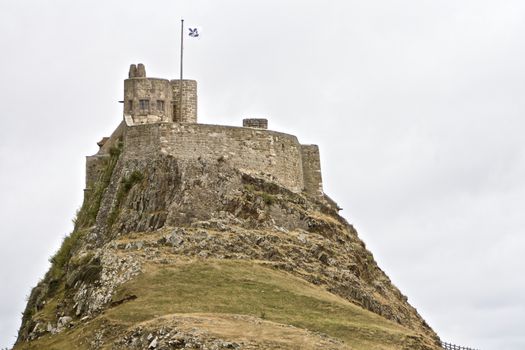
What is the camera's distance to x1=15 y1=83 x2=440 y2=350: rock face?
266 ft

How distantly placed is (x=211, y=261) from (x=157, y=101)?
55.0 ft

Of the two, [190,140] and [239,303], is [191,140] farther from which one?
[239,303]

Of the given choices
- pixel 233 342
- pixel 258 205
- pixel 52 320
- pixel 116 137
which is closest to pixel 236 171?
pixel 258 205

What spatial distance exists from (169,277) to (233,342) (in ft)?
40.2

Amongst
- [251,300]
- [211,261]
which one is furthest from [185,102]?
[251,300]

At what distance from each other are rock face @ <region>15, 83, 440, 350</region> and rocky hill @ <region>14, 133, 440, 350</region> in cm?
9

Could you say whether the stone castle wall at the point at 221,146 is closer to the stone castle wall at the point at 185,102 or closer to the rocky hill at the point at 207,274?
the rocky hill at the point at 207,274

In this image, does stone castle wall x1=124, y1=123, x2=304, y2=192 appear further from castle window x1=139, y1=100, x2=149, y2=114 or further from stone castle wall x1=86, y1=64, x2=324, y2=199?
castle window x1=139, y1=100, x2=149, y2=114

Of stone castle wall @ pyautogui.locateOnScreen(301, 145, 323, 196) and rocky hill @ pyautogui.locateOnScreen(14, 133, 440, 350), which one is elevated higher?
stone castle wall @ pyautogui.locateOnScreen(301, 145, 323, 196)

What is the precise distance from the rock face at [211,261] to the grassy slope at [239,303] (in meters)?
0.12

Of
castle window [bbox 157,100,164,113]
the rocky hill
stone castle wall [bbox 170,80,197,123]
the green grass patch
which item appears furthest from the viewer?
stone castle wall [bbox 170,80,197,123]

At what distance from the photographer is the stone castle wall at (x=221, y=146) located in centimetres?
9781

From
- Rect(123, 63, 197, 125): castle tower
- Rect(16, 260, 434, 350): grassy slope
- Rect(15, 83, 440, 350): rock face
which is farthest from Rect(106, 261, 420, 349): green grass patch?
Rect(123, 63, 197, 125): castle tower

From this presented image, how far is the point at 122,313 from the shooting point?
273 feet
